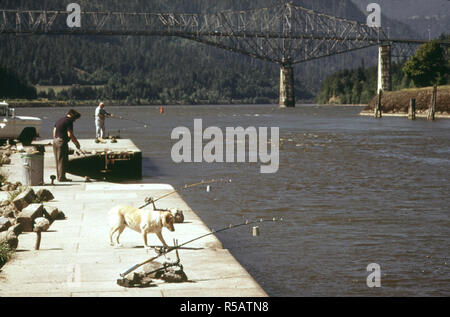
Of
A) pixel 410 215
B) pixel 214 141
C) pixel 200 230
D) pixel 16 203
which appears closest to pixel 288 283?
pixel 200 230

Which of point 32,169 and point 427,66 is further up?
point 427,66

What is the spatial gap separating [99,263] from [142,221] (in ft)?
4.28

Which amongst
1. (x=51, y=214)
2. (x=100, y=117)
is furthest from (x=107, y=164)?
(x=51, y=214)

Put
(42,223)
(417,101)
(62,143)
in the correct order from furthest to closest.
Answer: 1. (417,101)
2. (62,143)
3. (42,223)

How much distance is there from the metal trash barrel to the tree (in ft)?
455

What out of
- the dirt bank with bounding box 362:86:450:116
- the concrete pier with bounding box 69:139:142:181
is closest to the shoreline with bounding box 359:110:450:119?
the dirt bank with bounding box 362:86:450:116

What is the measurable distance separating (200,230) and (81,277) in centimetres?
432

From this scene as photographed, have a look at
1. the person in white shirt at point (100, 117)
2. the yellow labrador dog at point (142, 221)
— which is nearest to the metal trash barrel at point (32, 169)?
the yellow labrador dog at point (142, 221)

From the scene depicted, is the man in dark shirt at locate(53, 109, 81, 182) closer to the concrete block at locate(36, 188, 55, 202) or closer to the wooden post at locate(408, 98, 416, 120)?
the concrete block at locate(36, 188, 55, 202)

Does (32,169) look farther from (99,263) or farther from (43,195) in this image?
(99,263)

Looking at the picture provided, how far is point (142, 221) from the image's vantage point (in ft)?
45.6

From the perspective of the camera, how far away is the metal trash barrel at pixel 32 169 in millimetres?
22797

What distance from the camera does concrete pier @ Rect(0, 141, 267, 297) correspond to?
446 inches

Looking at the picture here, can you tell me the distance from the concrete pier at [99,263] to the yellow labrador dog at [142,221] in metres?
0.31
